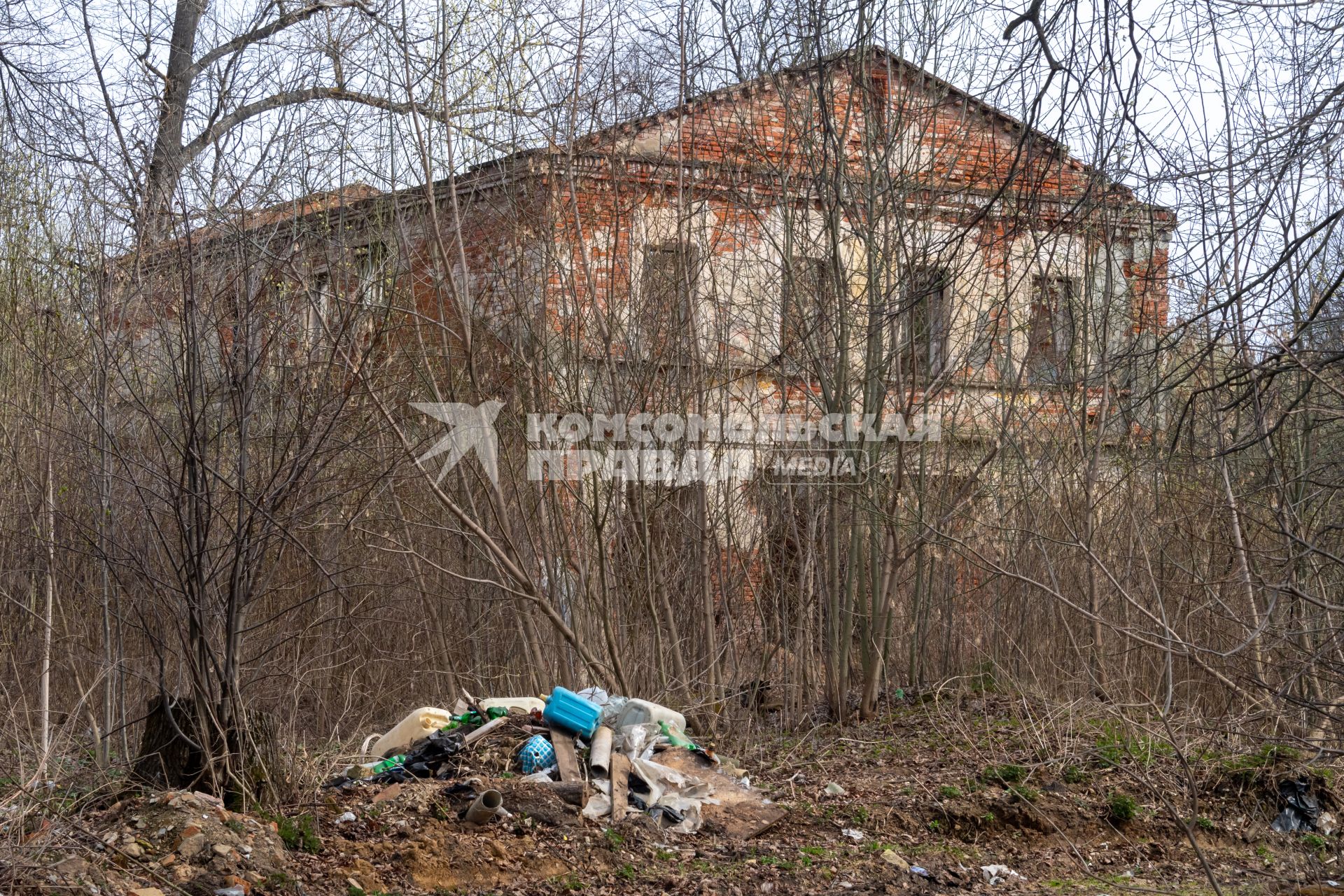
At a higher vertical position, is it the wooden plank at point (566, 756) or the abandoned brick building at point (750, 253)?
the abandoned brick building at point (750, 253)

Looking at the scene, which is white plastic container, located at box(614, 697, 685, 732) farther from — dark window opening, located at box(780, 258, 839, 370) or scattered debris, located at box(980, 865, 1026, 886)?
dark window opening, located at box(780, 258, 839, 370)

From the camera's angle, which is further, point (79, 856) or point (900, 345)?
point (900, 345)

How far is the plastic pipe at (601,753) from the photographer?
652 cm

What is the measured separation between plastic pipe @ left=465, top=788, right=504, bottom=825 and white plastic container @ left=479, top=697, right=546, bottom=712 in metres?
1.37

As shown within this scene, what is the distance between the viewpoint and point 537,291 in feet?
28.9

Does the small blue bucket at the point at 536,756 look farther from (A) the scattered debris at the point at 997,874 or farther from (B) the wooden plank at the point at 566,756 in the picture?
(A) the scattered debris at the point at 997,874

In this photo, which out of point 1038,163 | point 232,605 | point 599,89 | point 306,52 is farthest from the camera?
point 599,89

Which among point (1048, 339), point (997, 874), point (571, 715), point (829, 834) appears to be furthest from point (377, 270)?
point (997, 874)

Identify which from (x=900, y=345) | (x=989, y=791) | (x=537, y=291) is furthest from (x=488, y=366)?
(x=989, y=791)

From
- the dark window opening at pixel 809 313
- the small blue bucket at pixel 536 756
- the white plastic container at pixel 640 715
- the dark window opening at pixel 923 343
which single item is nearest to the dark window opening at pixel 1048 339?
the dark window opening at pixel 923 343

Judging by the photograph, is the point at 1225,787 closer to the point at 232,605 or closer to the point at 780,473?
Answer: the point at 780,473

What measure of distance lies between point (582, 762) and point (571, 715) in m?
0.29

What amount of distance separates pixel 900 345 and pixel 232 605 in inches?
206

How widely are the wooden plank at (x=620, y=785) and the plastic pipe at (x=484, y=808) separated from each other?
2.16ft
